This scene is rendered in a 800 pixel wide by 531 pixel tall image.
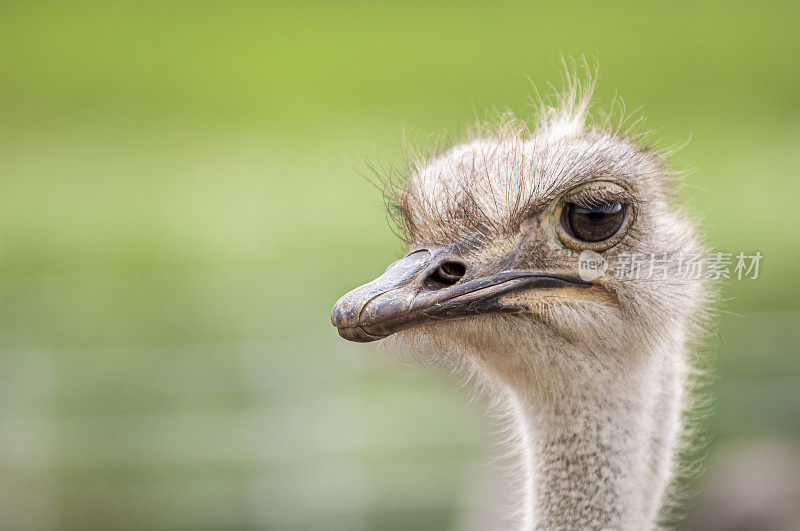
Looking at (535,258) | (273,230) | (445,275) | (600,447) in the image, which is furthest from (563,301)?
(273,230)

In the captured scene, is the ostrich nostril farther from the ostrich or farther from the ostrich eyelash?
the ostrich eyelash

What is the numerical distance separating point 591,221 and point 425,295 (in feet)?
1.12

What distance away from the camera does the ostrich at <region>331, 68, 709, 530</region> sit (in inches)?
71.8

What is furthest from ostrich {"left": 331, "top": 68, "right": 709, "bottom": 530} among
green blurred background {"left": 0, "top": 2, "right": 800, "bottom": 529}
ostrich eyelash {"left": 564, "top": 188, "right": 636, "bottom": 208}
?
green blurred background {"left": 0, "top": 2, "right": 800, "bottom": 529}

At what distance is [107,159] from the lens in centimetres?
1156

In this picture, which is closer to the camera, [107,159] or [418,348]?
[418,348]

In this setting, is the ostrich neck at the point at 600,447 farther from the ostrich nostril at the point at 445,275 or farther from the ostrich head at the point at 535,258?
the ostrich nostril at the point at 445,275

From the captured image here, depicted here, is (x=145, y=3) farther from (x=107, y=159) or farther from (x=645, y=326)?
(x=645, y=326)

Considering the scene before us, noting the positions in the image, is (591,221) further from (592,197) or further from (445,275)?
(445,275)

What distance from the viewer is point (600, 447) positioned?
6.61 feet

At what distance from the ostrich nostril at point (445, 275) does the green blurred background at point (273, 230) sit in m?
0.75

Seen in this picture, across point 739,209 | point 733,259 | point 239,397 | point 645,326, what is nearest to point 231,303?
point 239,397

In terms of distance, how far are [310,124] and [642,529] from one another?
9.46 m

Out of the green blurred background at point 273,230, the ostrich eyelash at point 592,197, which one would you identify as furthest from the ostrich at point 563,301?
the green blurred background at point 273,230
